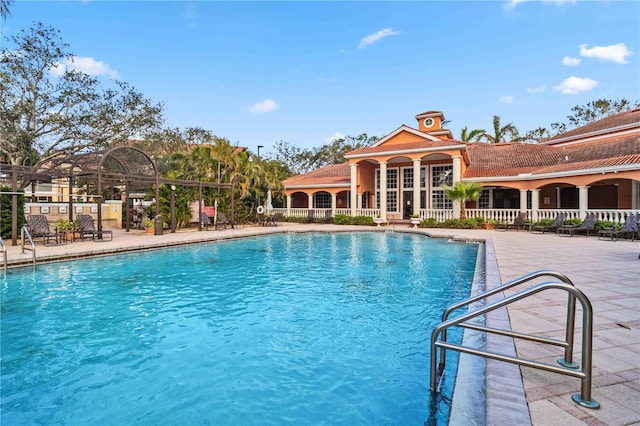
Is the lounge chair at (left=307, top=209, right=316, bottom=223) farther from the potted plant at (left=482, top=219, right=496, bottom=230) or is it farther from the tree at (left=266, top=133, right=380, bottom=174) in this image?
the tree at (left=266, top=133, right=380, bottom=174)

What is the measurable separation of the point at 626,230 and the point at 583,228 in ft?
6.93

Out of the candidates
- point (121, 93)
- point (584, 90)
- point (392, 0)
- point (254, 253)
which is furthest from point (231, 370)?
point (584, 90)

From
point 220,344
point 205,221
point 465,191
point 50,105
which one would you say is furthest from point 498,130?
point 220,344

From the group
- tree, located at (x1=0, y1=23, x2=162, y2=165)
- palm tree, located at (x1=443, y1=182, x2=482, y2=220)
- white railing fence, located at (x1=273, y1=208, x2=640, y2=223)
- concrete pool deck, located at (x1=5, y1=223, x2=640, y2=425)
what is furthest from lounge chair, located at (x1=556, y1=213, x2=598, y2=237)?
tree, located at (x1=0, y1=23, x2=162, y2=165)

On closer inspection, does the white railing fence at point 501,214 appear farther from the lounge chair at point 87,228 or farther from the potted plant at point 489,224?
the lounge chair at point 87,228

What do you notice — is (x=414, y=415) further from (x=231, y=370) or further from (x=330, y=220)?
(x=330, y=220)

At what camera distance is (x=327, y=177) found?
99.4 ft

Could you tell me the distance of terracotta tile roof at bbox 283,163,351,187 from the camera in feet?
92.6

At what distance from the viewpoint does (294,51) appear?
77.0 feet

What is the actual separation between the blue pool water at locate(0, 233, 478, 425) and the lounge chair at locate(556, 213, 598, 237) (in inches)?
394

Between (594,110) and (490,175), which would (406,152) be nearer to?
(490,175)

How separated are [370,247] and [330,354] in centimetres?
999

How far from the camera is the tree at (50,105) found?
71.4ft

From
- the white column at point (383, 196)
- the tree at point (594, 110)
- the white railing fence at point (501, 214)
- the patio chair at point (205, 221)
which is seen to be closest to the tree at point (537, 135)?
the tree at point (594, 110)
